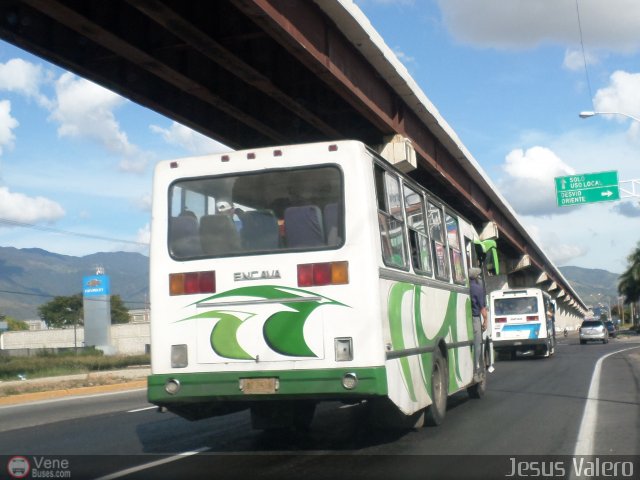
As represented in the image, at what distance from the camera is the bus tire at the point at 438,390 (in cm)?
1037

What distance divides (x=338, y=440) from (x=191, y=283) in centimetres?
266

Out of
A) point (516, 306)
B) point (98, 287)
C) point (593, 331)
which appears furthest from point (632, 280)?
point (516, 306)

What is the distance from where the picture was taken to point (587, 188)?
3722cm

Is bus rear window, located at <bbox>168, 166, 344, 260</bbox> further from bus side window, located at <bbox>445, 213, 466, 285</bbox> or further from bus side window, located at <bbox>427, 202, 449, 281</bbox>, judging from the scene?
bus side window, located at <bbox>445, 213, 466, 285</bbox>

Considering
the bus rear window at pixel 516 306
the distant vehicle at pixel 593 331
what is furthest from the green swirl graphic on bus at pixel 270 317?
the distant vehicle at pixel 593 331

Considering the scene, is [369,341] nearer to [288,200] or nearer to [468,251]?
[288,200]

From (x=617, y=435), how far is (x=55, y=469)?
6061 millimetres

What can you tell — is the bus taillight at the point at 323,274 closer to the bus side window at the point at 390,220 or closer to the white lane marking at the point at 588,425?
the bus side window at the point at 390,220

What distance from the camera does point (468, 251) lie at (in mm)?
14406

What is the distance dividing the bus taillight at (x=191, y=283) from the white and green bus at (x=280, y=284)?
0.01 metres

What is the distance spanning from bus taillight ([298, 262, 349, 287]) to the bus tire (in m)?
2.63

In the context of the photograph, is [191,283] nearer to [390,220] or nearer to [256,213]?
[256,213]

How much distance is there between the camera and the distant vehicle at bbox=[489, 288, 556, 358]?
99.0 feet

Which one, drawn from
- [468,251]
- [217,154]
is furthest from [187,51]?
[217,154]
